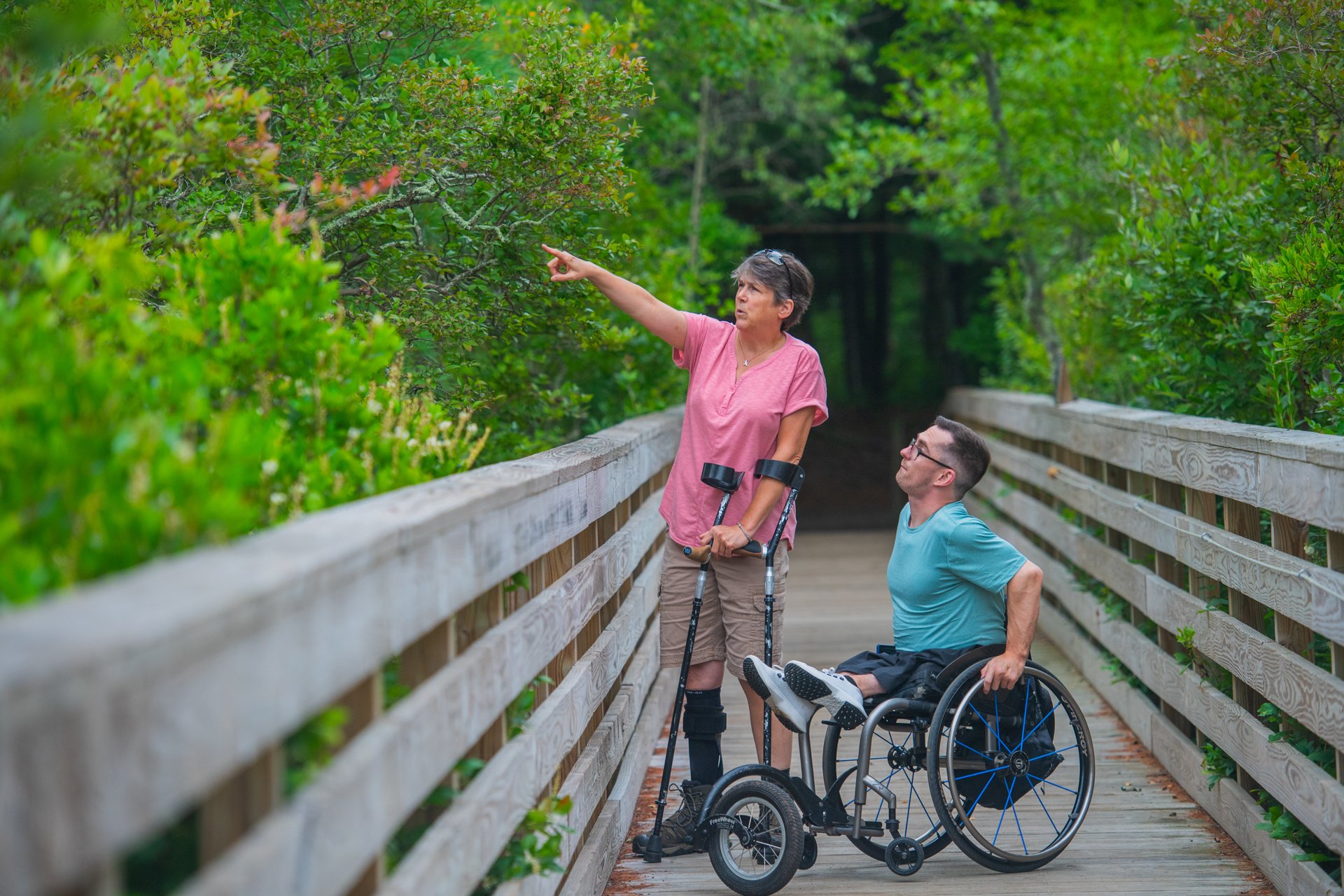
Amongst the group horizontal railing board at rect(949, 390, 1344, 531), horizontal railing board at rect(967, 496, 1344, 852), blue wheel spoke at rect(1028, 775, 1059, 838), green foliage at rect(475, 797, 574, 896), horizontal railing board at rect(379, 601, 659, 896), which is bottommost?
blue wheel spoke at rect(1028, 775, 1059, 838)

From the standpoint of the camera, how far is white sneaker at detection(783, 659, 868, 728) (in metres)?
3.63

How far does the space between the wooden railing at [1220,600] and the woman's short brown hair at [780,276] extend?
Answer: 133 centimetres

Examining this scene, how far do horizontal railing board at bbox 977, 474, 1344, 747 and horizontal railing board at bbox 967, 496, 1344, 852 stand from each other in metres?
0.12

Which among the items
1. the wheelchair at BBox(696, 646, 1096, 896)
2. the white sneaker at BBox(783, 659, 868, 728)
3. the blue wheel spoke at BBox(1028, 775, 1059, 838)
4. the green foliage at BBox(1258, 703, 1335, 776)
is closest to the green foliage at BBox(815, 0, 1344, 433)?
the green foliage at BBox(1258, 703, 1335, 776)

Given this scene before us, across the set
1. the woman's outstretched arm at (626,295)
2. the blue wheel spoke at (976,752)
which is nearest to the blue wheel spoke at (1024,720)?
the blue wheel spoke at (976,752)

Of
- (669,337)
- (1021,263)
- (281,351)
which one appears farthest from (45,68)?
(1021,263)

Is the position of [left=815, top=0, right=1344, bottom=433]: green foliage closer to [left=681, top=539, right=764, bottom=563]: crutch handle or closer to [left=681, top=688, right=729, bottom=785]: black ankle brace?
[left=681, top=539, right=764, bottom=563]: crutch handle

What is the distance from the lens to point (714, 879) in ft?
13.1

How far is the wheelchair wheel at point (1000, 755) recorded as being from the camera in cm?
371

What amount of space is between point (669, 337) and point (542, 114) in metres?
0.88

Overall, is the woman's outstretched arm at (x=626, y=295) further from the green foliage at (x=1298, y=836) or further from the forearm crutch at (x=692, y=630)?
the green foliage at (x=1298, y=836)

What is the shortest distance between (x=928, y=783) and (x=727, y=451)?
1.14 metres

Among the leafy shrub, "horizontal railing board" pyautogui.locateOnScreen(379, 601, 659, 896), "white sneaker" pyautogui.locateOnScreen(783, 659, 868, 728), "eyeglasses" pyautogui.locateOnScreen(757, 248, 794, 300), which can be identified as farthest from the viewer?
"eyeglasses" pyautogui.locateOnScreen(757, 248, 794, 300)

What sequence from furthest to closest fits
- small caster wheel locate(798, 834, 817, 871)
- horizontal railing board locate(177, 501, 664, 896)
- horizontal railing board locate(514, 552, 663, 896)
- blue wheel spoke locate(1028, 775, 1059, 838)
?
blue wheel spoke locate(1028, 775, 1059, 838) → small caster wheel locate(798, 834, 817, 871) → horizontal railing board locate(514, 552, 663, 896) → horizontal railing board locate(177, 501, 664, 896)
